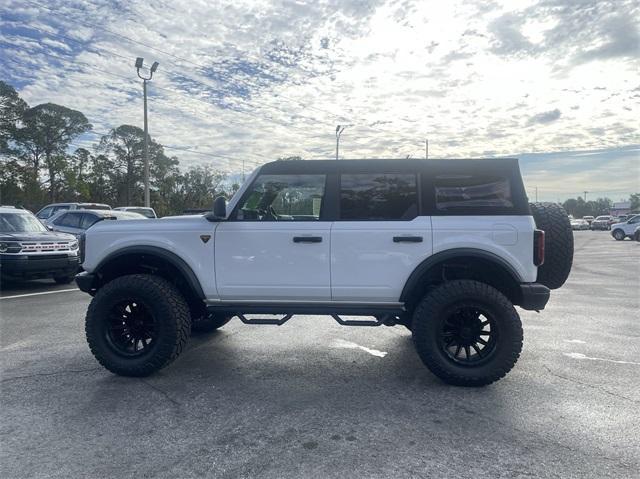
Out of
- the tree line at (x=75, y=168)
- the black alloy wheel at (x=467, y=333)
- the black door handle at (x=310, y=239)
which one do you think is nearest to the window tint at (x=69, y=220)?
the black door handle at (x=310, y=239)

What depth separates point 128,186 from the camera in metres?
53.0

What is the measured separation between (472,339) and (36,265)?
8969mm

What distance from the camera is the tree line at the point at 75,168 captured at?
40406 millimetres

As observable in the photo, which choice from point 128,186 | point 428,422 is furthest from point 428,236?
point 128,186

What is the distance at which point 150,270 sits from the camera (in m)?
4.61

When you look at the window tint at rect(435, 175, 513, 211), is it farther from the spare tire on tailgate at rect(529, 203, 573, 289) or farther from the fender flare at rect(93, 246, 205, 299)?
the fender flare at rect(93, 246, 205, 299)

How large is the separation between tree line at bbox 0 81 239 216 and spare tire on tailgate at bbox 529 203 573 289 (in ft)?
113

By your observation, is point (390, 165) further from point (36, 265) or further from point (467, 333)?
point (36, 265)

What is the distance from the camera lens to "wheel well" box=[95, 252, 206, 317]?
4.36m

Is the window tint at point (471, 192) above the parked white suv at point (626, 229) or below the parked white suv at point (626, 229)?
above

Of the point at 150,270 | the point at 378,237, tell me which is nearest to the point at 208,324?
the point at 150,270

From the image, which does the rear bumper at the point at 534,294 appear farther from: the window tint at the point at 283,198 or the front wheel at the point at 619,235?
the front wheel at the point at 619,235

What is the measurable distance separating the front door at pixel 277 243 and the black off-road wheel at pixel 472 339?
94 centimetres

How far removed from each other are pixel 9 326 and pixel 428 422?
5.83 metres
